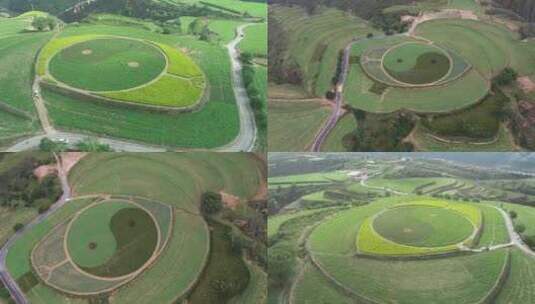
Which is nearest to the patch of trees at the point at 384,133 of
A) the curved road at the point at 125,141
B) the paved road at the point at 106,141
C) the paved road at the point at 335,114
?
the paved road at the point at 335,114

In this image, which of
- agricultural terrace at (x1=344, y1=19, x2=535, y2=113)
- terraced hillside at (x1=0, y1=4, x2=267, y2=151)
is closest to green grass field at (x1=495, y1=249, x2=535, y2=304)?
agricultural terrace at (x1=344, y1=19, x2=535, y2=113)

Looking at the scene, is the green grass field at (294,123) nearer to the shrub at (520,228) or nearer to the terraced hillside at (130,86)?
the terraced hillside at (130,86)

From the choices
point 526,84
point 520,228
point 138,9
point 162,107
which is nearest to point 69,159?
point 162,107

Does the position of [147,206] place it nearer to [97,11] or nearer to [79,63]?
[79,63]

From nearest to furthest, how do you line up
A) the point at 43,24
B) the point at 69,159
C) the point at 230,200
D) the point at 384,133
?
the point at 230,200
the point at 69,159
the point at 384,133
the point at 43,24

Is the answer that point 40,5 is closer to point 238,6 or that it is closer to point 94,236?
point 238,6

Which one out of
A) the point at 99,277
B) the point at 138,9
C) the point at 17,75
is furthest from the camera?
the point at 138,9
